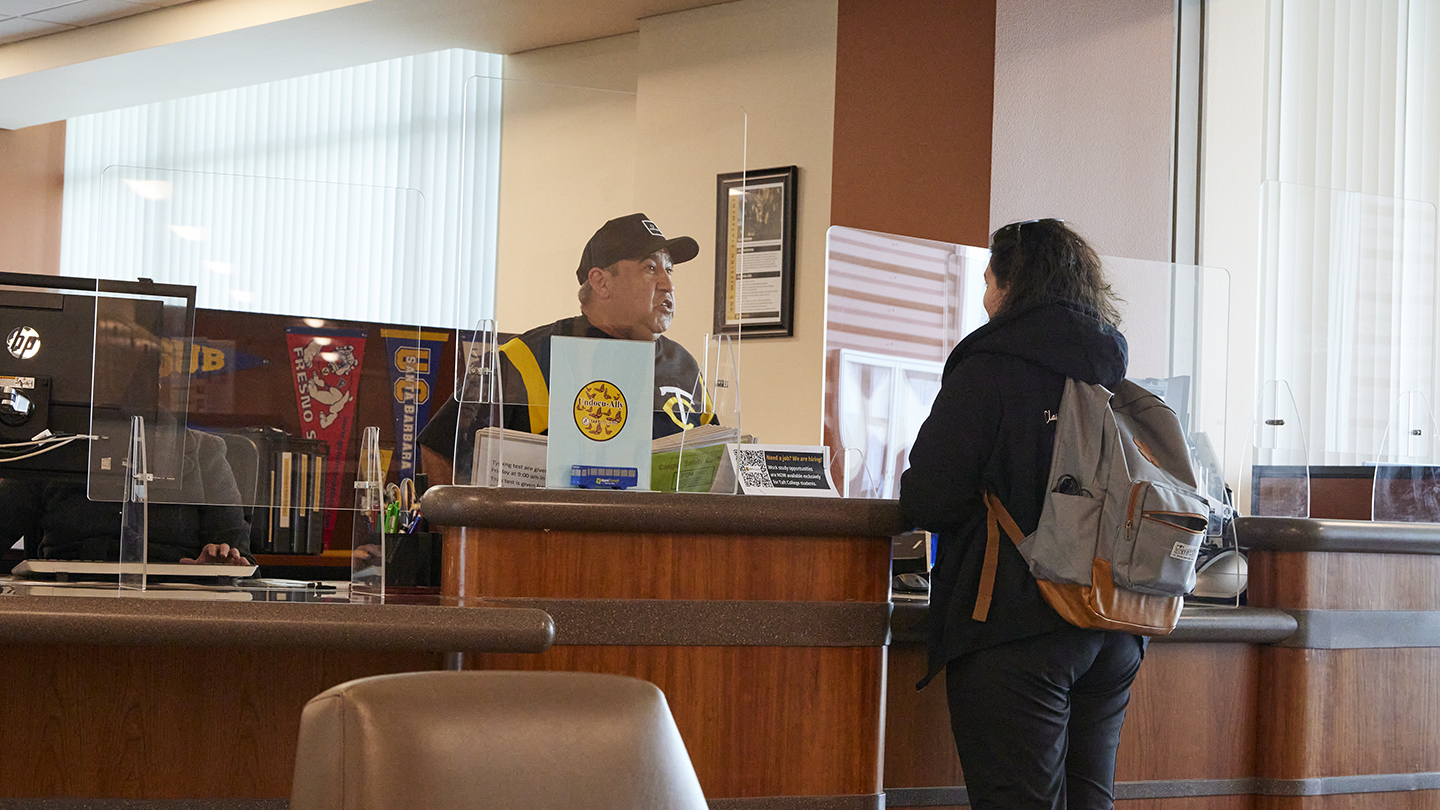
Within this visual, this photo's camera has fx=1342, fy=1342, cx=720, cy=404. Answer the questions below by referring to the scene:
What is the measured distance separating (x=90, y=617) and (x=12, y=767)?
0.40m

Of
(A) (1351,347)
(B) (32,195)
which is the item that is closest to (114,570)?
(A) (1351,347)

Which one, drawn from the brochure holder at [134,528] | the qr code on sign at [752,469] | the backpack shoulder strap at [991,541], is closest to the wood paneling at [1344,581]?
the backpack shoulder strap at [991,541]

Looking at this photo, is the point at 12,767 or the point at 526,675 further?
the point at 12,767

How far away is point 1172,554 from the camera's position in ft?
7.12

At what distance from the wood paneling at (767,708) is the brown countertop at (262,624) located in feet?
0.69

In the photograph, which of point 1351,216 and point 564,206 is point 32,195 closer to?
point 564,206

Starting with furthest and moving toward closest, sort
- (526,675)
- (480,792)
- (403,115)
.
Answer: (403,115)
(526,675)
(480,792)

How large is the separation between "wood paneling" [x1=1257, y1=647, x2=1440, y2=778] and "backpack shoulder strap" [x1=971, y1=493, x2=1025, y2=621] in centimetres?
98

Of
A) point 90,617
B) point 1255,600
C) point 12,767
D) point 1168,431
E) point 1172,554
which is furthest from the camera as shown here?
point 1255,600

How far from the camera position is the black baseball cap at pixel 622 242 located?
262 cm

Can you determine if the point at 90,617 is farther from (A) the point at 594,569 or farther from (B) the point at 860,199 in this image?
(B) the point at 860,199

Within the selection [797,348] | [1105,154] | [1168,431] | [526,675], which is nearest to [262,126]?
[797,348]

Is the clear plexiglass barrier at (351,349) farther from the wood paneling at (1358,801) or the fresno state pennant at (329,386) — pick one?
the wood paneling at (1358,801)

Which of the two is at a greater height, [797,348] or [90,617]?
[797,348]
